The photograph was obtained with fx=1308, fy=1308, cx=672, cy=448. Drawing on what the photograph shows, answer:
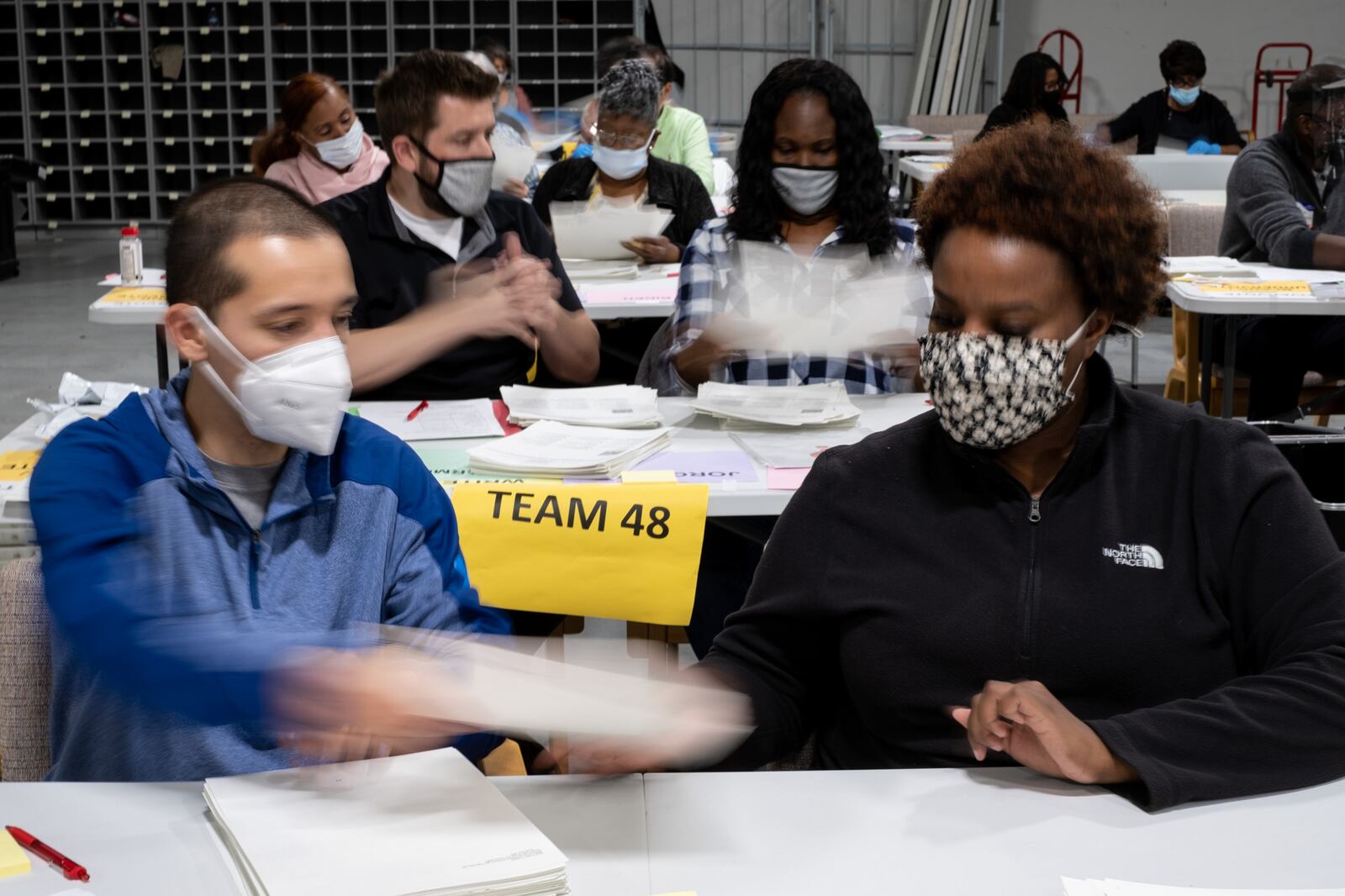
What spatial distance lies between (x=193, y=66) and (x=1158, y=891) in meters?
11.1

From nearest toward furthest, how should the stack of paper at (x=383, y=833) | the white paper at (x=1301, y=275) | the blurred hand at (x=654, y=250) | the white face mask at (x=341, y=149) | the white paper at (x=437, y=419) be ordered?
the stack of paper at (x=383, y=833)
the white paper at (x=437, y=419)
the white paper at (x=1301, y=275)
the blurred hand at (x=654, y=250)
the white face mask at (x=341, y=149)

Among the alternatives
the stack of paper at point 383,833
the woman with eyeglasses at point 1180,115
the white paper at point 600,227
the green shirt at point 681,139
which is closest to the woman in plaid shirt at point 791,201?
the white paper at point 600,227

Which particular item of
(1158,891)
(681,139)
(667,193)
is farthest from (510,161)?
(1158,891)

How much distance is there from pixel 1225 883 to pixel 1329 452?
2421mm

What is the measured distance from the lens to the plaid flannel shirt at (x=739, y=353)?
2854 mm

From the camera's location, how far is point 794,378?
9.40ft

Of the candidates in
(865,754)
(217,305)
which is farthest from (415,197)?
(865,754)

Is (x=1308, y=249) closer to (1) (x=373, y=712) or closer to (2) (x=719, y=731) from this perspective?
(2) (x=719, y=731)

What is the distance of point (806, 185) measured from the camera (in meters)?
2.94

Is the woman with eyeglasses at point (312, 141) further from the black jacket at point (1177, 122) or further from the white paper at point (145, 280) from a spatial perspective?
the black jacket at point (1177, 122)

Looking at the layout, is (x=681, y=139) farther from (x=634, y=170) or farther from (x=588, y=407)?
(x=588, y=407)

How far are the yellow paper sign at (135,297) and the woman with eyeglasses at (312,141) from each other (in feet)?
3.71

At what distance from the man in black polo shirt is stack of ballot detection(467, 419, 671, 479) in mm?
559

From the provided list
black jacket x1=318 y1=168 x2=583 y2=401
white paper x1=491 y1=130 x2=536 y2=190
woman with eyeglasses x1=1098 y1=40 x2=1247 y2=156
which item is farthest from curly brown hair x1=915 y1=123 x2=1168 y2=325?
woman with eyeglasses x1=1098 y1=40 x2=1247 y2=156
